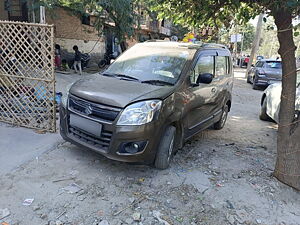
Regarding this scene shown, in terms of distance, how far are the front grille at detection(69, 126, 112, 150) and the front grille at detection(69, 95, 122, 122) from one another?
0.65 ft

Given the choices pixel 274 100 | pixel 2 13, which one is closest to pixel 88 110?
pixel 274 100

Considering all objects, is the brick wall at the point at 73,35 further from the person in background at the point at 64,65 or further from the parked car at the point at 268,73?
the parked car at the point at 268,73

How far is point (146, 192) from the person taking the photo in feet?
10.2

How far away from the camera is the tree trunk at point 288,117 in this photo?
3.31m

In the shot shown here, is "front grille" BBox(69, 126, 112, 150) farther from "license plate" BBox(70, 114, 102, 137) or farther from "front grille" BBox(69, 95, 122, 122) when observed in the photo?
"front grille" BBox(69, 95, 122, 122)

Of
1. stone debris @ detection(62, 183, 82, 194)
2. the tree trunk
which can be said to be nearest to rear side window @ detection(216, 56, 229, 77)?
the tree trunk

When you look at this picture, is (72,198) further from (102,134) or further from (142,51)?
(142,51)

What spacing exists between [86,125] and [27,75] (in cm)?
202

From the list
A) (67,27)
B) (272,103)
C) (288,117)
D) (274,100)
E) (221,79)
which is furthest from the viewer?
(67,27)

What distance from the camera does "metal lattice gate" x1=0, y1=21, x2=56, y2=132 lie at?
4.06m

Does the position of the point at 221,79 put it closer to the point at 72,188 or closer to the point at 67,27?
the point at 72,188

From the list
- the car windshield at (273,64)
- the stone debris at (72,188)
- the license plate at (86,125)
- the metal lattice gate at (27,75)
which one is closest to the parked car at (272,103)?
the license plate at (86,125)

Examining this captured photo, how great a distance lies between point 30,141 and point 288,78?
13.1 feet

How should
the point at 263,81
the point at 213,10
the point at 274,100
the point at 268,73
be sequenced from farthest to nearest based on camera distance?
the point at 263,81, the point at 268,73, the point at 274,100, the point at 213,10
